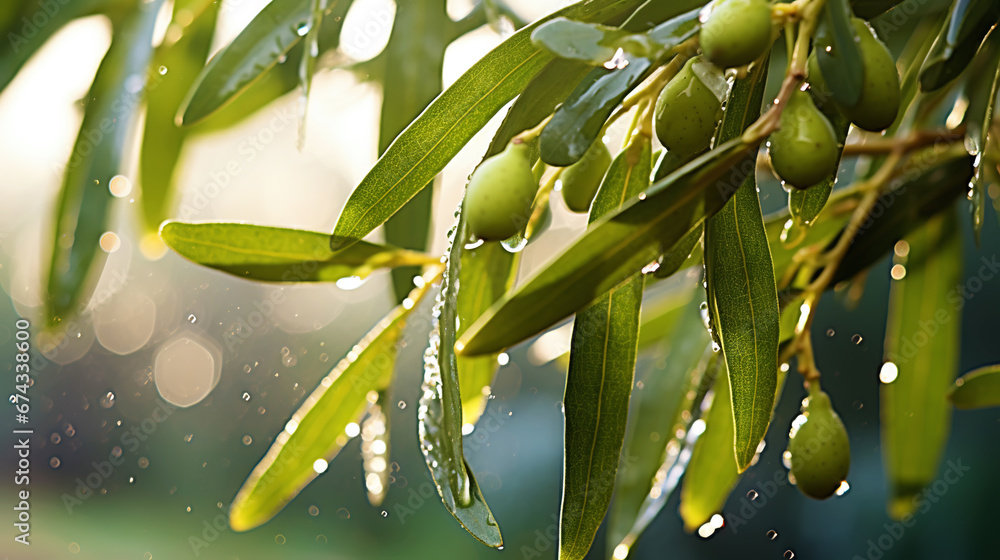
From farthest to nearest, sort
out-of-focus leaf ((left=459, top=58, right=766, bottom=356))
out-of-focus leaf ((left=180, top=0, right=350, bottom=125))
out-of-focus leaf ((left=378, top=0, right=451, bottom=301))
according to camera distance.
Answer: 1. out-of-focus leaf ((left=378, top=0, right=451, bottom=301))
2. out-of-focus leaf ((left=180, top=0, right=350, bottom=125))
3. out-of-focus leaf ((left=459, top=58, right=766, bottom=356))

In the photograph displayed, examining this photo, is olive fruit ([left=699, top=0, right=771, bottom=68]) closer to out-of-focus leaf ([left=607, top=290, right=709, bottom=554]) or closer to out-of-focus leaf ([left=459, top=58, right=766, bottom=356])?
out-of-focus leaf ([left=459, top=58, right=766, bottom=356])

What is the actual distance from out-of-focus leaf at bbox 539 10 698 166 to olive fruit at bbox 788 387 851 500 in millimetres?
219

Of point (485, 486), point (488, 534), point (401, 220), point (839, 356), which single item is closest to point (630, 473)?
point (401, 220)

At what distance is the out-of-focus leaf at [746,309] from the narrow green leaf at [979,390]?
27cm

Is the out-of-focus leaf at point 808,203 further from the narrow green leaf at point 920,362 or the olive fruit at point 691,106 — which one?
the narrow green leaf at point 920,362

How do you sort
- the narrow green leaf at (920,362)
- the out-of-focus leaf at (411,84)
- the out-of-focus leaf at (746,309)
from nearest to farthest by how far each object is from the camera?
the out-of-focus leaf at (746,309) < the out-of-focus leaf at (411,84) < the narrow green leaf at (920,362)

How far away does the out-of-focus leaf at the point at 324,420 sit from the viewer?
0.53m

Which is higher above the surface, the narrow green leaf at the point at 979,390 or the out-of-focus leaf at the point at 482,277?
the out-of-focus leaf at the point at 482,277

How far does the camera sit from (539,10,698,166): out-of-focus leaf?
0.24 m

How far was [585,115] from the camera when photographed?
248mm

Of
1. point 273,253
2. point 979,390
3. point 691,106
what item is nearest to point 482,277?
point 273,253

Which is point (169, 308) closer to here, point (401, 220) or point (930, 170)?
point (401, 220)

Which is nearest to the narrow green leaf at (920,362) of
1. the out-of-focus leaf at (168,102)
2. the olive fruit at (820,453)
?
the olive fruit at (820,453)

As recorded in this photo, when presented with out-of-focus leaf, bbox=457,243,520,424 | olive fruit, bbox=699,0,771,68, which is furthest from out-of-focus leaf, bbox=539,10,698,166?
out-of-focus leaf, bbox=457,243,520,424
